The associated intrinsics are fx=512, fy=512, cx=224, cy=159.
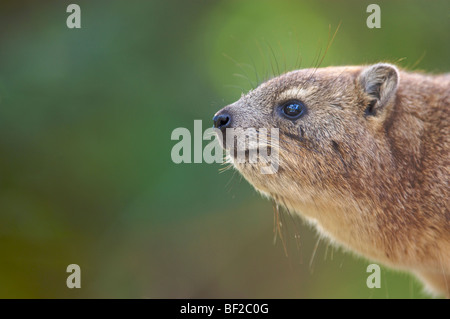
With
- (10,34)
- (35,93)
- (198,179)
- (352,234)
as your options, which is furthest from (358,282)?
(10,34)

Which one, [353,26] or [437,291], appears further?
[353,26]

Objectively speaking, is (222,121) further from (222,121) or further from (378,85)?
(378,85)

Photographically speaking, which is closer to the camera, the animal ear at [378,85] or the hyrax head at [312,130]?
the hyrax head at [312,130]

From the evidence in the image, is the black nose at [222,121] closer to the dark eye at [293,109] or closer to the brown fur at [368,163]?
the brown fur at [368,163]

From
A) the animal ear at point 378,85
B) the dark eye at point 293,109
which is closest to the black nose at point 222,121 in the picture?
the dark eye at point 293,109

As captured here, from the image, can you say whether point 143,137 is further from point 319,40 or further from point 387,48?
point 387,48

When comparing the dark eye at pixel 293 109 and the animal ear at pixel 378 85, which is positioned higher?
the animal ear at pixel 378 85

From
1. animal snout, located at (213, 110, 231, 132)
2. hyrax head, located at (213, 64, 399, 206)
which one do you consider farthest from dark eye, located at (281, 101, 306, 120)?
animal snout, located at (213, 110, 231, 132)

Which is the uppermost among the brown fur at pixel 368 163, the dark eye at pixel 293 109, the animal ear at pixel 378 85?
the animal ear at pixel 378 85
